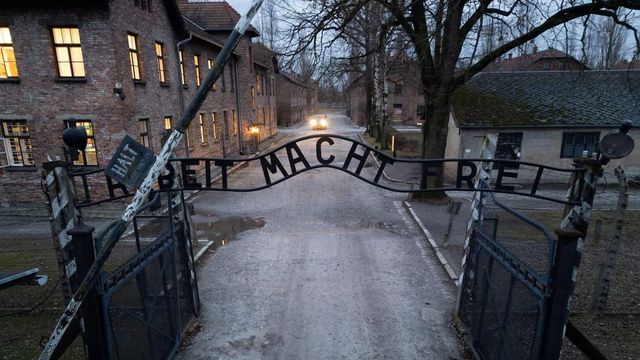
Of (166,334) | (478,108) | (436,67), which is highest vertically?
(436,67)

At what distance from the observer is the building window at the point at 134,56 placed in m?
14.0

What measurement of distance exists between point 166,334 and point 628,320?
7.87 meters

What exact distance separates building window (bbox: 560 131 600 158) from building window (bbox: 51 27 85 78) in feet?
70.3

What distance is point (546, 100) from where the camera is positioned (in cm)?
1994

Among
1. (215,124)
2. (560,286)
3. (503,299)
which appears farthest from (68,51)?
(560,286)

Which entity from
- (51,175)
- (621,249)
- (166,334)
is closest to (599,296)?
(621,249)

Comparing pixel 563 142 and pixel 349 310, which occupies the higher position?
pixel 563 142

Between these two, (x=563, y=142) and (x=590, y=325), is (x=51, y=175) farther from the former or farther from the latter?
(x=563, y=142)

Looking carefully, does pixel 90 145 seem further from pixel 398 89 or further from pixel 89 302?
pixel 398 89

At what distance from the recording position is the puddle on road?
1098cm

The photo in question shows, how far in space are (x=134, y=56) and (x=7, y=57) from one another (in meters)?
3.97

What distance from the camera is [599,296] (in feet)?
21.2

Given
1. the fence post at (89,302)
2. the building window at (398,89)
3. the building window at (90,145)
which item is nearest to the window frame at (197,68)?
the building window at (90,145)

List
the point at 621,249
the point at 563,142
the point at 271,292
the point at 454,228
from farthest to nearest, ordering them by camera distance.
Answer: the point at 563,142 < the point at 454,228 < the point at 621,249 < the point at 271,292
